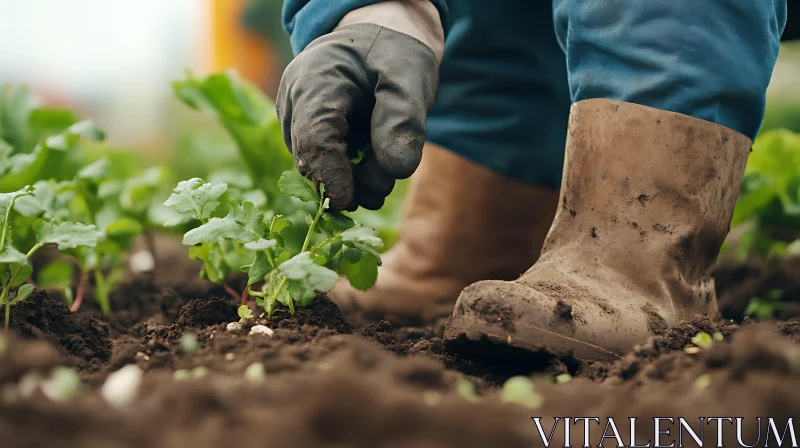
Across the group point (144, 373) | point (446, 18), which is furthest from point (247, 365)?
point (446, 18)

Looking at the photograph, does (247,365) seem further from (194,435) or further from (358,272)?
(358,272)

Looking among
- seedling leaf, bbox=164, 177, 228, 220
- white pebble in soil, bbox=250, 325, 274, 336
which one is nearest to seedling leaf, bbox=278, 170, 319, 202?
seedling leaf, bbox=164, 177, 228, 220

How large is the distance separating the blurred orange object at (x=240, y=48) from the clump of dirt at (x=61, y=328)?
9009mm

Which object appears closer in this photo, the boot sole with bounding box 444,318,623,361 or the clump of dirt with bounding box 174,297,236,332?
the boot sole with bounding box 444,318,623,361

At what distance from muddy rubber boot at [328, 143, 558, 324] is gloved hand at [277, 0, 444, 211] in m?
0.71

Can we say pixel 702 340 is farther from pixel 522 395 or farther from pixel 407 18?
pixel 407 18

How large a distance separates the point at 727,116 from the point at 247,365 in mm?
946

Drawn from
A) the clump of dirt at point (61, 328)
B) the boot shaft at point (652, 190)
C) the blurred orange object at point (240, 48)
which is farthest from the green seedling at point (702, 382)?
the blurred orange object at point (240, 48)

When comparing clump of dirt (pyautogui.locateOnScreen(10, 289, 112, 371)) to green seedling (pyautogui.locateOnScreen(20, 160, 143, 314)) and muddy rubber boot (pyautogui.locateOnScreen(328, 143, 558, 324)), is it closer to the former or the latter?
green seedling (pyautogui.locateOnScreen(20, 160, 143, 314))

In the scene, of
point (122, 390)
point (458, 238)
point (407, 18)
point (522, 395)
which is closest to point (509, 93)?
point (458, 238)

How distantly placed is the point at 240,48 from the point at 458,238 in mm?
8908

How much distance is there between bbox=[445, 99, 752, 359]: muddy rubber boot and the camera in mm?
1273

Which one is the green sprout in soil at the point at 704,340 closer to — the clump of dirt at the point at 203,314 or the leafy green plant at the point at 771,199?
the clump of dirt at the point at 203,314

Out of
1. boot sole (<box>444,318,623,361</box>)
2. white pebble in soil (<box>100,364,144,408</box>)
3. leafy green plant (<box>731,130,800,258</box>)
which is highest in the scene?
leafy green plant (<box>731,130,800,258</box>)
